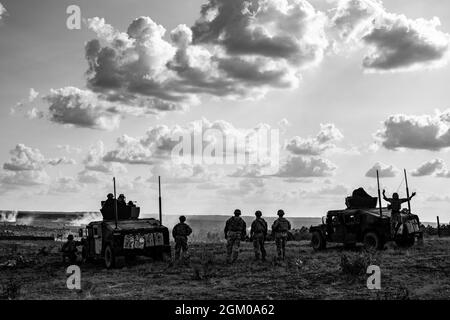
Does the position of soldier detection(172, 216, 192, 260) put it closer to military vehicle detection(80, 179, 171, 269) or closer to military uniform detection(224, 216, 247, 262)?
military vehicle detection(80, 179, 171, 269)

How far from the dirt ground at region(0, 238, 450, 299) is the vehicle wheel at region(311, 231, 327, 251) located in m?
3.09

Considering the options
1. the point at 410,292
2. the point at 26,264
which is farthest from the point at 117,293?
the point at 26,264

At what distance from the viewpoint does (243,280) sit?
40.3 ft

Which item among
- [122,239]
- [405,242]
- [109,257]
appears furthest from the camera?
[405,242]

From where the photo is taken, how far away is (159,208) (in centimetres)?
1708

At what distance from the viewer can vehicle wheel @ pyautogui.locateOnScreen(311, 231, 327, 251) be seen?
20281 mm

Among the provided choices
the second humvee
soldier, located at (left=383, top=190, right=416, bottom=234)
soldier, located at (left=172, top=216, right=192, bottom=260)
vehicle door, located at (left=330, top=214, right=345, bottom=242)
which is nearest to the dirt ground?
soldier, located at (left=172, top=216, right=192, bottom=260)

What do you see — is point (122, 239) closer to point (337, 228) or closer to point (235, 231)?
point (235, 231)

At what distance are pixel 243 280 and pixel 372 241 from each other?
7.73 meters

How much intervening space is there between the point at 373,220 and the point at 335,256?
2300mm

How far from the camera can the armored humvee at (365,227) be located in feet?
59.4

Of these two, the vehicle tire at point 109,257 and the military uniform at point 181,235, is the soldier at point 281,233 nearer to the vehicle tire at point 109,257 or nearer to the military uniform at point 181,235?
the military uniform at point 181,235

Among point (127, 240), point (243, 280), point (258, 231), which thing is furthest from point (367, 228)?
point (127, 240)
